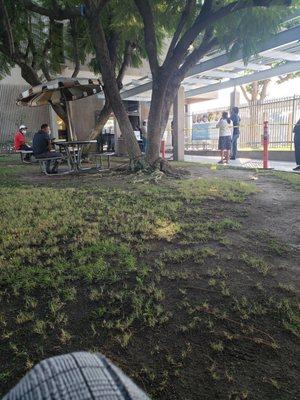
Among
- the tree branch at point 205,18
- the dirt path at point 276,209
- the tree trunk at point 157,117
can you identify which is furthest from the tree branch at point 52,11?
the dirt path at point 276,209

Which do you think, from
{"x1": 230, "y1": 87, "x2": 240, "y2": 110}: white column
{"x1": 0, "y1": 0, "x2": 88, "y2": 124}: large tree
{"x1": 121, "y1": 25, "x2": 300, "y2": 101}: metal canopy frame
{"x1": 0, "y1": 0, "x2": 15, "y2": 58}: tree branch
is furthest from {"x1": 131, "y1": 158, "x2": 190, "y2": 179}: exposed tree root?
{"x1": 230, "y1": 87, "x2": 240, "y2": 110}: white column

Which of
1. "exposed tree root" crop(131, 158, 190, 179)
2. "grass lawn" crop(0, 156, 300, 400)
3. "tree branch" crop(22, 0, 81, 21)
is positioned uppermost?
"tree branch" crop(22, 0, 81, 21)

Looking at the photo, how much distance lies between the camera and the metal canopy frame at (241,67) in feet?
32.0

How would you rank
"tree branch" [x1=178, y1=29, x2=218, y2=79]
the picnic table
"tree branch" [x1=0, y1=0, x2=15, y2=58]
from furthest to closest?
1. "tree branch" [x1=0, y1=0, x2=15, y2=58]
2. the picnic table
3. "tree branch" [x1=178, y1=29, x2=218, y2=79]

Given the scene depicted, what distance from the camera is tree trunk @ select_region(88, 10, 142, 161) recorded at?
28.7 feet

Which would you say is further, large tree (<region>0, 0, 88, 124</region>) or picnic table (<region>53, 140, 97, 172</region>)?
large tree (<region>0, 0, 88, 124</region>)

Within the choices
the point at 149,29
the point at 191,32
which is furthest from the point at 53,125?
the point at 191,32

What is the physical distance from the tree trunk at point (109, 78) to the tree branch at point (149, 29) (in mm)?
1058

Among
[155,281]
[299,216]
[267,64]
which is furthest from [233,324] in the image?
[267,64]

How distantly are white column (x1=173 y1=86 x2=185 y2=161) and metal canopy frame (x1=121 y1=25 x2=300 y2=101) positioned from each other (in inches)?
38.0

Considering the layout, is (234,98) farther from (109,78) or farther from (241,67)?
(109,78)

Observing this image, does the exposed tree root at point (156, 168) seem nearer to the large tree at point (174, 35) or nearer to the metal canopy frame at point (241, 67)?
the large tree at point (174, 35)

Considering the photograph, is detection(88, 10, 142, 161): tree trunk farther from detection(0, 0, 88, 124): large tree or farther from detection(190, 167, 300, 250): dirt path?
detection(0, 0, 88, 124): large tree

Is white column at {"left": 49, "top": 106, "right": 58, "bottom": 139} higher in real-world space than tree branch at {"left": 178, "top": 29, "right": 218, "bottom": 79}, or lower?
lower
